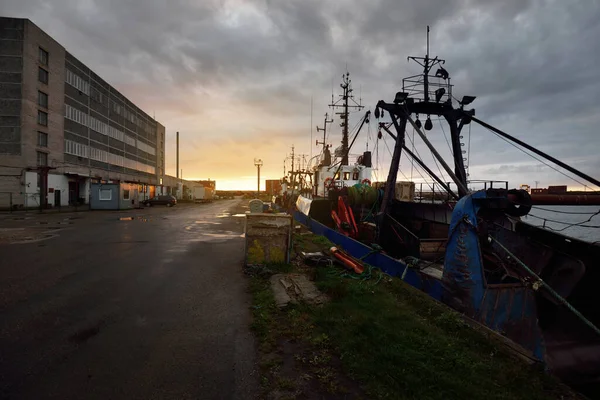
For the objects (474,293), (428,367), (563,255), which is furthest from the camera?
(563,255)

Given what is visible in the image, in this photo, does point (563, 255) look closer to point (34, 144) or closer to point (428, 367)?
point (428, 367)

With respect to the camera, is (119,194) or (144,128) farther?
(144,128)

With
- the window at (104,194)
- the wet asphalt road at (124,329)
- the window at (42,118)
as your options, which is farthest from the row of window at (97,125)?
the wet asphalt road at (124,329)

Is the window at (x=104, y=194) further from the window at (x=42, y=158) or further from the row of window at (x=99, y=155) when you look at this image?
the row of window at (x=99, y=155)

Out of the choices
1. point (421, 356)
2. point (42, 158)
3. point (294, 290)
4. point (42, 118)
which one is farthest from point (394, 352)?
point (42, 118)

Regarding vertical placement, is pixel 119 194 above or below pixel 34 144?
below

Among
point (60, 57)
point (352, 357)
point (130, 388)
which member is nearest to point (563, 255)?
point (352, 357)

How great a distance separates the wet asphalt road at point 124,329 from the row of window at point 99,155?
3955 centimetres

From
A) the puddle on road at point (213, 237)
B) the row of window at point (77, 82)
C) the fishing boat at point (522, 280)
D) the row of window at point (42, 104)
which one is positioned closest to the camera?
the fishing boat at point (522, 280)

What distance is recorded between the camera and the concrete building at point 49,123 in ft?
112

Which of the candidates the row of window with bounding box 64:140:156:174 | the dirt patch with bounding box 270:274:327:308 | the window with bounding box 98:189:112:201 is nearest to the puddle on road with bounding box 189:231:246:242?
the dirt patch with bounding box 270:274:327:308

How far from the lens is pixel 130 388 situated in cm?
334

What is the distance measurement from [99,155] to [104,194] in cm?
1778

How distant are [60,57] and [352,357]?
51344mm
